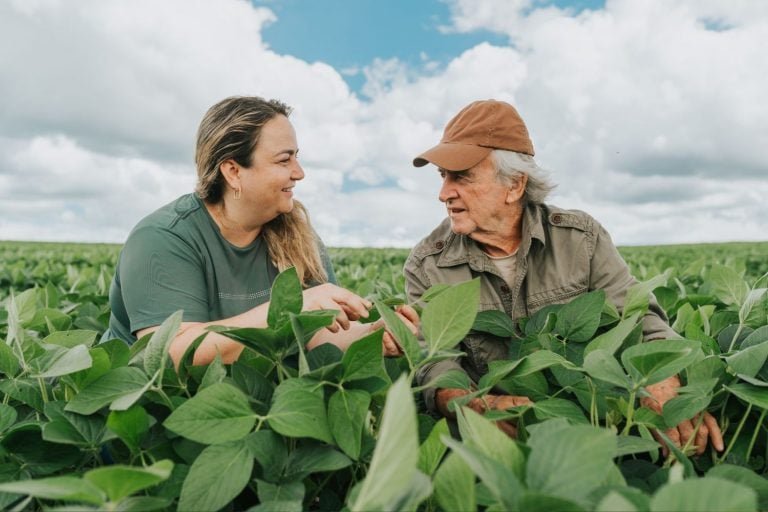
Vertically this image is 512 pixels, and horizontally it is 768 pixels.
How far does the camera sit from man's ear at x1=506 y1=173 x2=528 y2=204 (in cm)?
273

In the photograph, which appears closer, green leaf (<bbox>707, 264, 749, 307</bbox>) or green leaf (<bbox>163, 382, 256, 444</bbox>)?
green leaf (<bbox>163, 382, 256, 444</bbox>)

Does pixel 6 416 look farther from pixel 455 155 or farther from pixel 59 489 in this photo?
pixel 455 155

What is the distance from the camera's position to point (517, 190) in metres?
2.76

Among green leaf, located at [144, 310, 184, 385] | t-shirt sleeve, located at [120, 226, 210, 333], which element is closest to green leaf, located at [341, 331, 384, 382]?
green leaf, located at [144, 310, 184, 385]

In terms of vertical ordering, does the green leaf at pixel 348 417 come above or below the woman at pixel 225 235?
below

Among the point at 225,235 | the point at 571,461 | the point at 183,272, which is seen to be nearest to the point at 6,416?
the point at 571,461

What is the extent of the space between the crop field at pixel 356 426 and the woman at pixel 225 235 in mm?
1011

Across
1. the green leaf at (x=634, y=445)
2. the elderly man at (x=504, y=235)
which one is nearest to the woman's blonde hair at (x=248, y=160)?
the elderly man at (x=504, y=235)

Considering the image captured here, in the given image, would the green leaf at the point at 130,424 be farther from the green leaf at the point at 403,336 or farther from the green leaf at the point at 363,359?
the green leaf at the point at 403,336

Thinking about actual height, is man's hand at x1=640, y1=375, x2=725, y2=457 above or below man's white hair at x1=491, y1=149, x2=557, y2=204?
below

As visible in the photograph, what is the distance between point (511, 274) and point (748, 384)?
132cm

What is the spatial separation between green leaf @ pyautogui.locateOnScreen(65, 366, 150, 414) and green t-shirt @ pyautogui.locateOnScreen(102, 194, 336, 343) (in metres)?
1.29

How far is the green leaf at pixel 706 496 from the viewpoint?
2.34ft

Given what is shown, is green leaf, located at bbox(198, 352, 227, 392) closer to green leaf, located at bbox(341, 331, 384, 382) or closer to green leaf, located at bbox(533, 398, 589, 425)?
green leaf, located at bbox(341, 331, 384, 382)
